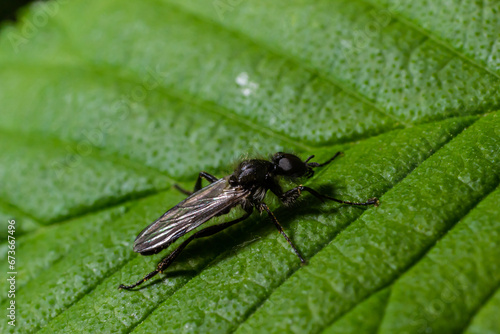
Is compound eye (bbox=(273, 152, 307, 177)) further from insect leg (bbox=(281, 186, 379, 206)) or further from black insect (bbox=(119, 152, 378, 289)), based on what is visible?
insect leg (bbox=(281, 186, 379, 206))

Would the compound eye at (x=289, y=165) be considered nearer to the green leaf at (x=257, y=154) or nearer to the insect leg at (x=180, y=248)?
the green leaf at (x=257, y=154)

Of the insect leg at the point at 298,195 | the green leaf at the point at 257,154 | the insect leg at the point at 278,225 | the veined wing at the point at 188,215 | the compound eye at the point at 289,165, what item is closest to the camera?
the green leaf at the point at 257,154

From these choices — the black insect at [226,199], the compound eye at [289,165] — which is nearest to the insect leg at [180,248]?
the black insect at [226,199]

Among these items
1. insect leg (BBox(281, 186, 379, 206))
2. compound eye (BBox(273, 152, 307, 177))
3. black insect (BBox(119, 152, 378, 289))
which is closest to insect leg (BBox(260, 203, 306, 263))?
black insect (BBox(119, 152, 378, 289))

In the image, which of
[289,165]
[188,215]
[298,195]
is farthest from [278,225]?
[188,215]

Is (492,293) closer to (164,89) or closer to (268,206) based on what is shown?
(268,206)

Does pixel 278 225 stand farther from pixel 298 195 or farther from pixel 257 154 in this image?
pixel 257 154
